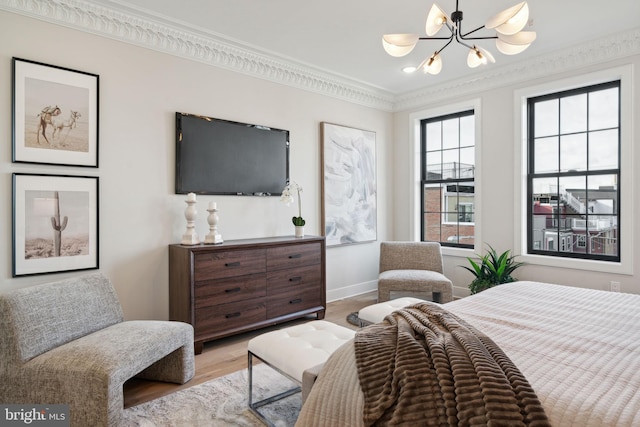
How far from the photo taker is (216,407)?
2.19m

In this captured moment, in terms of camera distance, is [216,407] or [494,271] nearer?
[216,407]

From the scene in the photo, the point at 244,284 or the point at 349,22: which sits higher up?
the point at 349,22

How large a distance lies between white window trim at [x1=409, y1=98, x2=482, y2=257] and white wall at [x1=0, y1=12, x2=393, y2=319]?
1970 mm

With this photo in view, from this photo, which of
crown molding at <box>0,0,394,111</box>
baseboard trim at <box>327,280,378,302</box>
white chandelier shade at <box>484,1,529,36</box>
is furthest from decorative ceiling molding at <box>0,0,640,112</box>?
baseboard trim at <box>327,280,378,302</box>

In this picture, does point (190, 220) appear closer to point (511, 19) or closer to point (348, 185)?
point (348, 185)

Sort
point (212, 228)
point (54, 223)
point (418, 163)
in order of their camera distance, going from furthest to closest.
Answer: point (418, 163)
point (212, 228)
point (54, 223)

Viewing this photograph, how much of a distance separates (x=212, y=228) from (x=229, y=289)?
1.81 ft

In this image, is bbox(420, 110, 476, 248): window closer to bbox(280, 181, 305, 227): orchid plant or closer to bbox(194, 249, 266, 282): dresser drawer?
bbox(280, 181, 305, 227): orchid plant

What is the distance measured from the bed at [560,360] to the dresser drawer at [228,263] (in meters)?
1.76

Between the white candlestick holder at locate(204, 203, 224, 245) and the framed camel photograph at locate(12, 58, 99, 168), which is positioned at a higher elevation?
the framed camel photograph at locate(12, 58, 99, 168)

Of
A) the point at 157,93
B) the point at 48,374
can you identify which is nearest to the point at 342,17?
the point at 157,93

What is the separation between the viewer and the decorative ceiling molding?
272cm

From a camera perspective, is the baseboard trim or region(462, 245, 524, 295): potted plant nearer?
region(462, 245, 524, 295): potted plant

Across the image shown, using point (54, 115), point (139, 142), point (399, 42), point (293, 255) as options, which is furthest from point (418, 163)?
point (54, 115)
